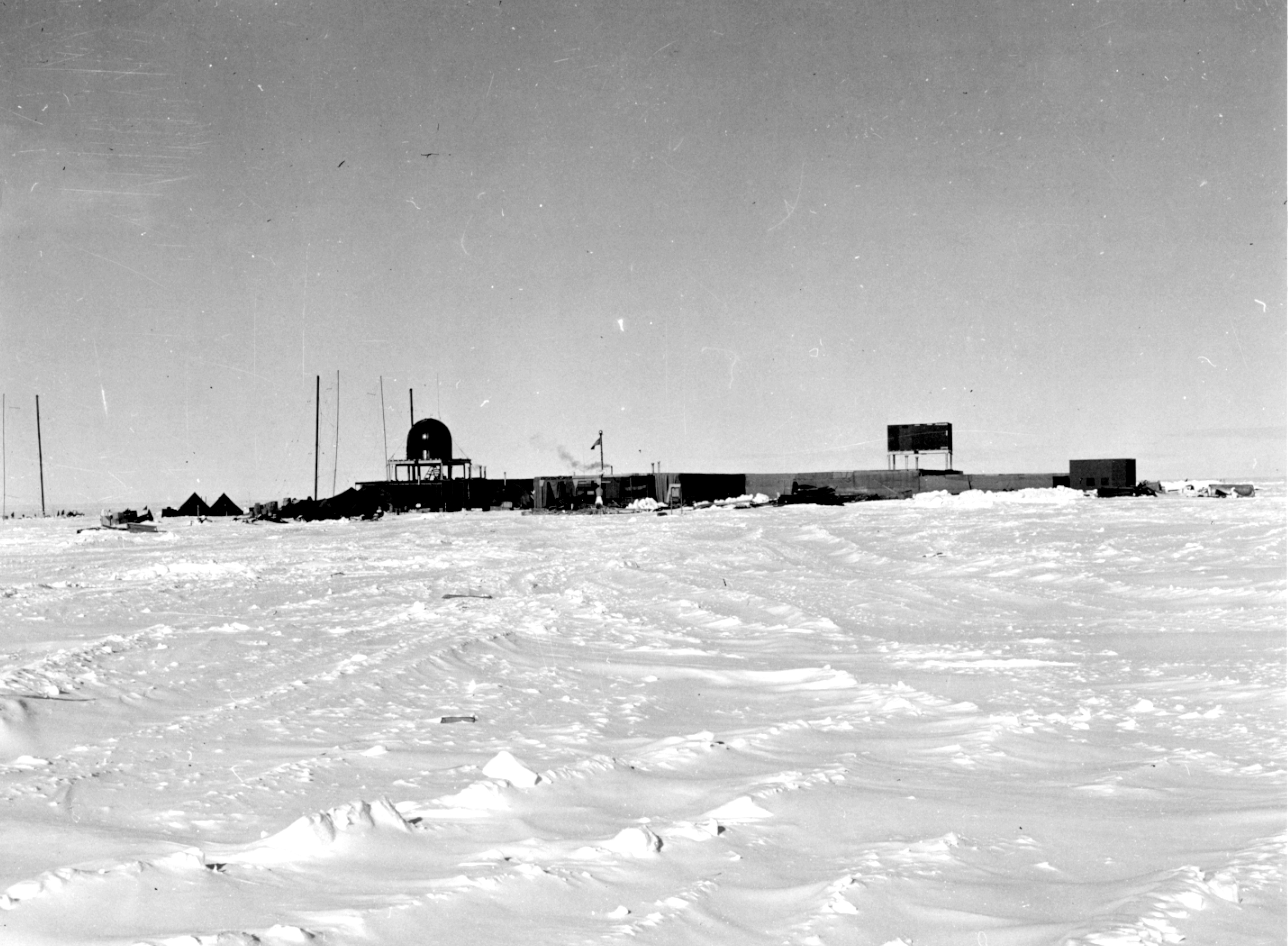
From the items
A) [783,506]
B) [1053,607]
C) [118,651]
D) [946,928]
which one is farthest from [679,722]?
[783,506]

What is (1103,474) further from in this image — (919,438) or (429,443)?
(429,443)

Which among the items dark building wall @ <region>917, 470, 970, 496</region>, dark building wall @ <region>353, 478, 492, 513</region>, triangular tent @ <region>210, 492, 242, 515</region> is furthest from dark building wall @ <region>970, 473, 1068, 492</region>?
triangular tent @ <region>210, 492, 242, 515</region>

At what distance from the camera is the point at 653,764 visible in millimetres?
4895

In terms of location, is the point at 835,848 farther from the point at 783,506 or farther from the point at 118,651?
the point at 783,506

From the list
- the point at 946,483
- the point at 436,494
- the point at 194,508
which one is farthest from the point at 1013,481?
the point at 194,508

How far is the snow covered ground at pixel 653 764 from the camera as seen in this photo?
3.09 metres

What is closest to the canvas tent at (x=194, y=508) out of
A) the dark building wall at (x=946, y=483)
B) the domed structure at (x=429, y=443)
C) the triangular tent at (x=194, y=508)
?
the triangular tent at (x=194, y=508)

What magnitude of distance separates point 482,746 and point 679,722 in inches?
48.8

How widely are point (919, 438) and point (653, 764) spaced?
151ft

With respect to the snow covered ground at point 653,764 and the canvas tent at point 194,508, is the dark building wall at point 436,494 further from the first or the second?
the snow covered ground at point 653,764

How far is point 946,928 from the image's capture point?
299 centimetres

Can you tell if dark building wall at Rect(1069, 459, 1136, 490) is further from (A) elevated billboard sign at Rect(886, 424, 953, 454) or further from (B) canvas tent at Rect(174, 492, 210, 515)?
(B) canvas tent at Rect(174, 492, 210, 515)

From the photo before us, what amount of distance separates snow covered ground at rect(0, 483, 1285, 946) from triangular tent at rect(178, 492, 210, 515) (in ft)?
115

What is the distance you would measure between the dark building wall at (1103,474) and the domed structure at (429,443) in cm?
3050
